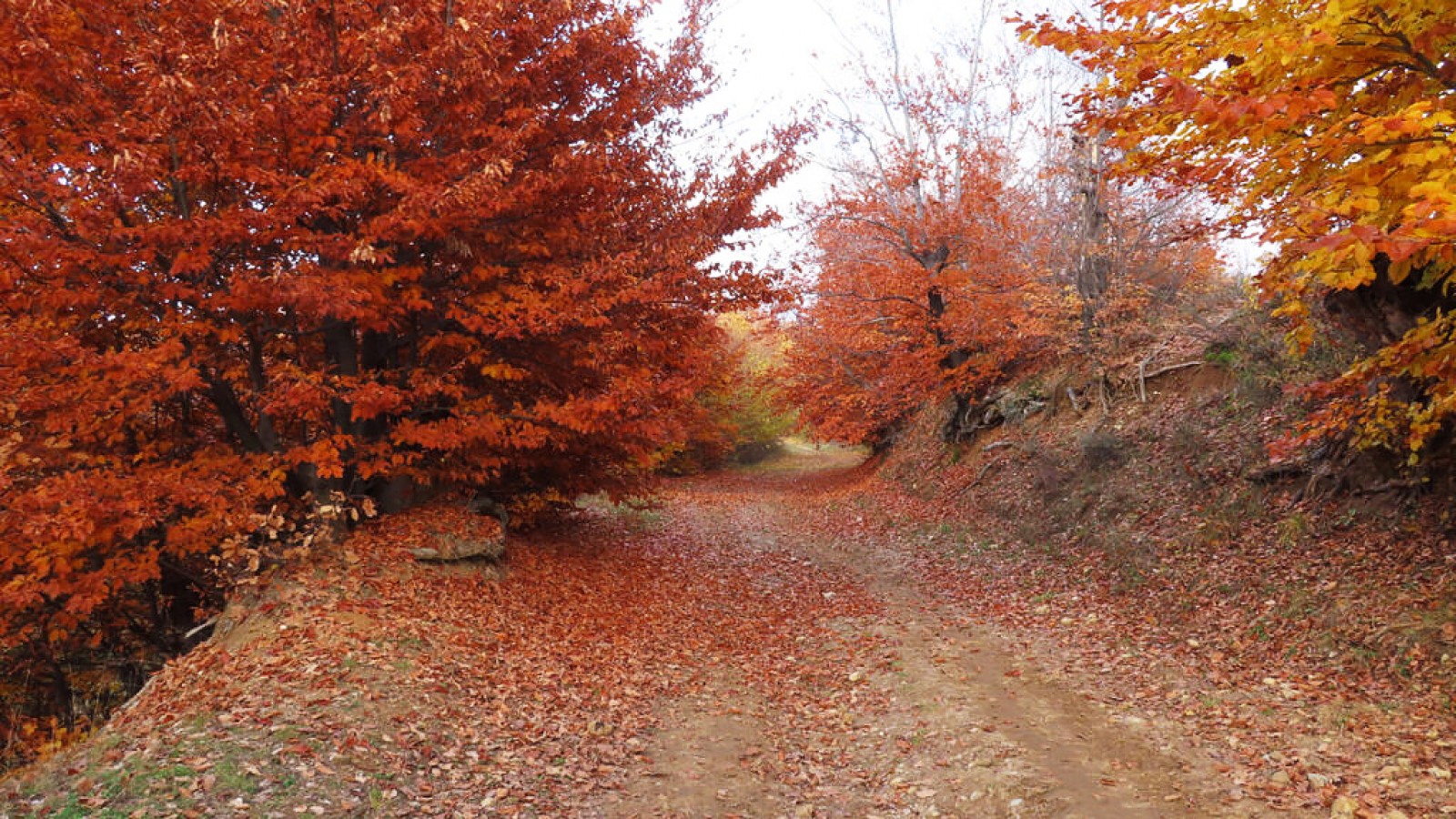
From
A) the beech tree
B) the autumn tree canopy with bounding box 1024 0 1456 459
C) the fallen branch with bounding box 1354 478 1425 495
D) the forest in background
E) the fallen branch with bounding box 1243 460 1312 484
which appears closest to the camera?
the autumn tree canopy with bounding box 1024 0 1456 459

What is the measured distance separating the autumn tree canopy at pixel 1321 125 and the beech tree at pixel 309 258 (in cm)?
583

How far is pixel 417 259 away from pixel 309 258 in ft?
4.07

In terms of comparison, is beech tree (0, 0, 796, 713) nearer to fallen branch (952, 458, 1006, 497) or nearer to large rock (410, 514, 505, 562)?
large rock (410, 514, 505, 562)

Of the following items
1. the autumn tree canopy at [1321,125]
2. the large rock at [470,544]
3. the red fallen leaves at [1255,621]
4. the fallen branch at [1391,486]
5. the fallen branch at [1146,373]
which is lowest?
the red fallen leaves at [1255,621]

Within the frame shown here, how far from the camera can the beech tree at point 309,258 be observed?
7.29m

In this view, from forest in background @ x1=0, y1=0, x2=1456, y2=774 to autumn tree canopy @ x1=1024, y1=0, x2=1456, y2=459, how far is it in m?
0.04

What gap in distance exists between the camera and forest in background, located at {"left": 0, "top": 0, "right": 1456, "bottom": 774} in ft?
18.0

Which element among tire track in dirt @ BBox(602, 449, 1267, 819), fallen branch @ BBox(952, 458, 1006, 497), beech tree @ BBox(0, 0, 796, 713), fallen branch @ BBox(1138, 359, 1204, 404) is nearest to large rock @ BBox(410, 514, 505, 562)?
beech tree @ BBox(0, 0, 796, 713)

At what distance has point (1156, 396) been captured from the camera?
1409cm

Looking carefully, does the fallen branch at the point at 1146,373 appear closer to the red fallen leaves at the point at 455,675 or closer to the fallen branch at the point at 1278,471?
the fallen branch at the point at 1278,471

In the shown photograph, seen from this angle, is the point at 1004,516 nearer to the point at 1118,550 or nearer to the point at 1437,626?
the point at 1118,550

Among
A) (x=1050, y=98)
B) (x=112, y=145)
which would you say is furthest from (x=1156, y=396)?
(x=112, y=145)

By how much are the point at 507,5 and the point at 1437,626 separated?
→ 1069 cm

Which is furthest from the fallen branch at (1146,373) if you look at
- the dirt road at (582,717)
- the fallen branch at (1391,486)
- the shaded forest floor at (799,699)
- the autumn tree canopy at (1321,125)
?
the autumn tree canopy at (1321,125)
